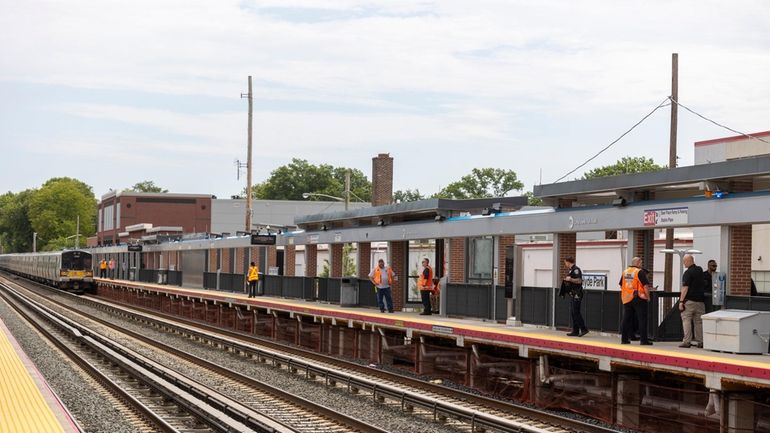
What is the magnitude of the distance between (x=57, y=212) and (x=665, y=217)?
155506 mm

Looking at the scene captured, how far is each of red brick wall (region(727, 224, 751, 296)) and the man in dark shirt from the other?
1.36ft

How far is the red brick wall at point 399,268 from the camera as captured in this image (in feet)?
86.2

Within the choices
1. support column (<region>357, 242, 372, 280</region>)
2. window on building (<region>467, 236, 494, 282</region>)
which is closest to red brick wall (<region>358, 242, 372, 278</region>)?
support column (<region>357, 242, 372, 280</region>)

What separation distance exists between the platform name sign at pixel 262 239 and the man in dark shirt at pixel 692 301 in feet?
73.6

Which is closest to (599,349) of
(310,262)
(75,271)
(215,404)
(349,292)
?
(215,404)

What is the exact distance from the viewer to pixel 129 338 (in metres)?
32.1

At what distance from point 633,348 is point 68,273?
58.0m

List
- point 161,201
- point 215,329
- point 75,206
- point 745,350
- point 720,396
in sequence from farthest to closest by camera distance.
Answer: point 75,206
point 161,201
point 215,329
point 745,350
point 720,396

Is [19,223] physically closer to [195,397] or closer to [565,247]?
[195,397]

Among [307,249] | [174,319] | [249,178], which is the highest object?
[249,178]

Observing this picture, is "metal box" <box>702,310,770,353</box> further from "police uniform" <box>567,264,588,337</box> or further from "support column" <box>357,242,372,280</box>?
"support column" <box>357,242,372,280</box>

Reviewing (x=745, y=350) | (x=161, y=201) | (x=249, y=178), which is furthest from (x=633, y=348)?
(x=161, y=201)

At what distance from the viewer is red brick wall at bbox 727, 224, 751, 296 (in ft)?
48.8

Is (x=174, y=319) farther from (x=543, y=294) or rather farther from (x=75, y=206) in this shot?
(x=75, y=206)
